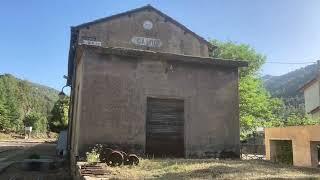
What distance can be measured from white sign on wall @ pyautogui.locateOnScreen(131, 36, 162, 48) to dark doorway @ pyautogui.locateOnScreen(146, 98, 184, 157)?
31.6 feet

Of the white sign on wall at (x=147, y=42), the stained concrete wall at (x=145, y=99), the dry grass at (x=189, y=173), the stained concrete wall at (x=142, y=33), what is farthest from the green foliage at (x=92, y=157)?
the white sign on wall at (x=147, y=42)

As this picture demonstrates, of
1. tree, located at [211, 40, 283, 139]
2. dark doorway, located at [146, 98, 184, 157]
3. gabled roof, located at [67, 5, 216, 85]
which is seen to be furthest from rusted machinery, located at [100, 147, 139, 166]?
tree, located at [211, 40, 283, 139]

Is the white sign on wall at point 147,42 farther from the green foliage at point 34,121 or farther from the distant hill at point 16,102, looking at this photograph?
the green foliage at point 34,121

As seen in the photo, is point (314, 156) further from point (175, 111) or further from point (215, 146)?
point (175, 111)

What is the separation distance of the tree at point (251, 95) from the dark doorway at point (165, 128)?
19.2m

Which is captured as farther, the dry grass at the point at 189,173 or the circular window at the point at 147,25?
the circular window at the point at 147,25

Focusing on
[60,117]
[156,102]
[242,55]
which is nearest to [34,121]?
[60,117]

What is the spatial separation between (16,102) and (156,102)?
58.9 metres

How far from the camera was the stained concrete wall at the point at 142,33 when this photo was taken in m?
21.8

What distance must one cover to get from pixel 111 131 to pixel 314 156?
6514 mm

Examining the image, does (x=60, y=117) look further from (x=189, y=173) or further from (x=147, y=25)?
(x=189, y=173)

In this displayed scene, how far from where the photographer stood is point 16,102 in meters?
66.1

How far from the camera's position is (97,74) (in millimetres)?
12523

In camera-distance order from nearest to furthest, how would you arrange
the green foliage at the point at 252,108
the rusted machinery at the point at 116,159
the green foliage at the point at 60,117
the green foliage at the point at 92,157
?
1. the rusted machinery at the point at 116,159
2. the green foliage at the point at 92,157
3. the green foliage at the point at 252,108
4. the green foliage at the point at 60,117
